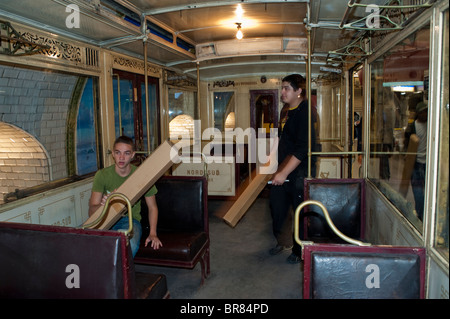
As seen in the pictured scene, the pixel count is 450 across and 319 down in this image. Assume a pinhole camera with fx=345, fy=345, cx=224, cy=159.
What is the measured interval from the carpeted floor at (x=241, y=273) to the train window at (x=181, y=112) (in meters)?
3.00

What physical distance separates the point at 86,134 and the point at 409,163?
11.7 ft

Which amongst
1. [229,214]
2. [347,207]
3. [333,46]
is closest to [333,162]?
[333,46]

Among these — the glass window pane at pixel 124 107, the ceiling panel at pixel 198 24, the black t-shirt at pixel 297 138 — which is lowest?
the black t-shirt at pixel 297 138

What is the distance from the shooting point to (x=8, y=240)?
6.48 ft

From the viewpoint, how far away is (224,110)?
26.8 feet

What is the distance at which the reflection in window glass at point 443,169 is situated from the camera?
158cm

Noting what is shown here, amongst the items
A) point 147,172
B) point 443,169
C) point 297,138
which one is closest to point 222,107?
Result: point 297,138

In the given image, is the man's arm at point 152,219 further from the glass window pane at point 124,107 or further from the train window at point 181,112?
the train window at point 181,112

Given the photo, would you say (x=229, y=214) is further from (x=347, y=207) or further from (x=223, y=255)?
(x=347, y=207)

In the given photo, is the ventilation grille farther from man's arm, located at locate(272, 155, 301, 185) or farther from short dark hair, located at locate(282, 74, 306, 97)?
man's arm, located at locate(272, 155, 301, 185)

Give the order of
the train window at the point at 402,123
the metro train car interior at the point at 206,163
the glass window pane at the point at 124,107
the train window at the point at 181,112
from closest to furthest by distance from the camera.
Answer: the metro train car interior at the point at 206,163 → the train window at the point at 402,123 → the glass window pane at the point at 124,107 → the train window at the point at 181,112

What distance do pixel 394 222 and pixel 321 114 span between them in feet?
17.3

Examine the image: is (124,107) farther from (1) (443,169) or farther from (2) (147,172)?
(1) (443,169)

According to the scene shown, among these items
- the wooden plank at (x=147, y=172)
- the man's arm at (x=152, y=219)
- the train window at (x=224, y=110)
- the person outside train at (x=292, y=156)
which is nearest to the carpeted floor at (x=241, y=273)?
the person outside train at (x=292, y=156)
